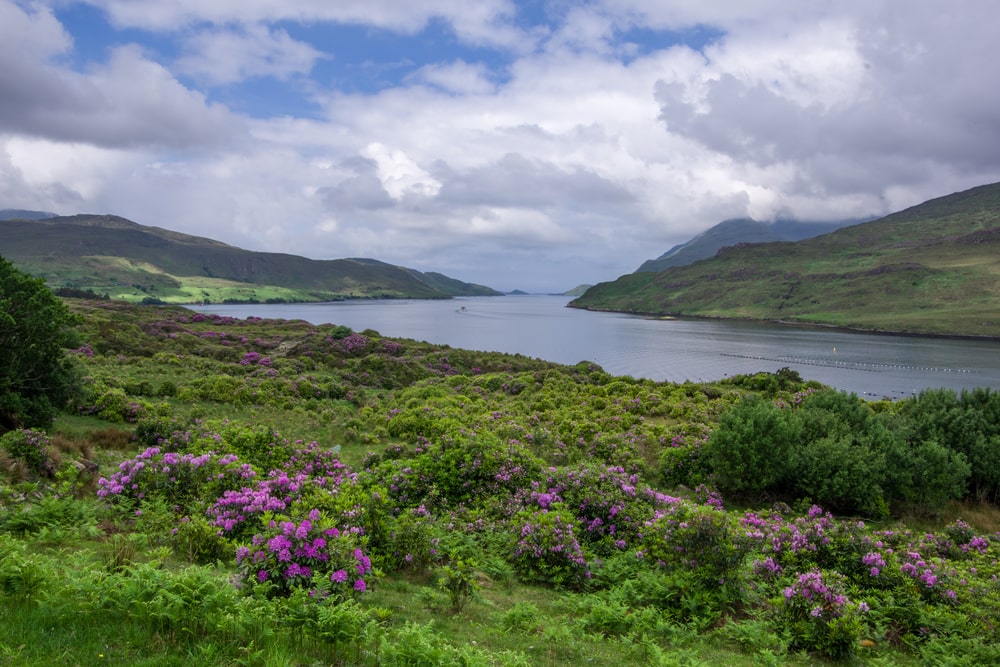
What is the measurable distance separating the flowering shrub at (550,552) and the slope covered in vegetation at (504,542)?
0.04 metres

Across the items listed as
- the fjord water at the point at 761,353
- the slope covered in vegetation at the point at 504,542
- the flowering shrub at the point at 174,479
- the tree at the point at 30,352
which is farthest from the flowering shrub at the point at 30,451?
the fjord water at the point at 761,353

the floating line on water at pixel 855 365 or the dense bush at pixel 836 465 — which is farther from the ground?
the dense bush at pixel 836 465

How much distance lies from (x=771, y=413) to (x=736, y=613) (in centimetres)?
891

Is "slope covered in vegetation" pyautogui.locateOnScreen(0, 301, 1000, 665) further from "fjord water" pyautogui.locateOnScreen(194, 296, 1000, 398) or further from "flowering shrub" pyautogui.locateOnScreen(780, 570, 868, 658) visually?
"fjord water" pyautogui.locateOnScreen(194, 296, 1000, 398)

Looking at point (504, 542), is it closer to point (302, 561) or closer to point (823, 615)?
point (302, 561)

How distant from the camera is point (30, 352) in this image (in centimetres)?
1450

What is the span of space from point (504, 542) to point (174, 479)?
653 centimetres

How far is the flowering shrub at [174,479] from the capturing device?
944 centimetres

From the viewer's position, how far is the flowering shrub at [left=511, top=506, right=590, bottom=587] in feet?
31.2

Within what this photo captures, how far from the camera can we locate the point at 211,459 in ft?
33.8

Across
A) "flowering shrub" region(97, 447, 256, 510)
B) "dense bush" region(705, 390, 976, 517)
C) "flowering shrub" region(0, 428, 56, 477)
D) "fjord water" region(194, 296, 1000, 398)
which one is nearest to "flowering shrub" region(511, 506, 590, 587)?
"flowering shrub" region(97, 447, 256, 510)

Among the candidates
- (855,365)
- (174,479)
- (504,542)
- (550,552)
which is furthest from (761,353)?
(174,479)

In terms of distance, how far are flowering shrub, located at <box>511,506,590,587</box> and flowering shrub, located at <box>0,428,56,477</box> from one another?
31.9 feet

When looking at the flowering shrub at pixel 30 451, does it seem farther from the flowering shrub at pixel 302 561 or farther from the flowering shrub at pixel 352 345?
the flowering shrub at pixel 352 345
